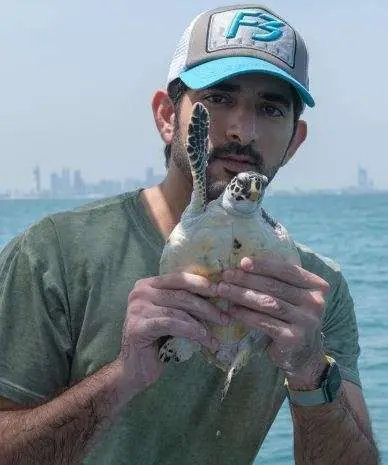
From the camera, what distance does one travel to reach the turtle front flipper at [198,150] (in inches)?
91.2

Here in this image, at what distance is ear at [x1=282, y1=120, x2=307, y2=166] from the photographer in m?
2.89

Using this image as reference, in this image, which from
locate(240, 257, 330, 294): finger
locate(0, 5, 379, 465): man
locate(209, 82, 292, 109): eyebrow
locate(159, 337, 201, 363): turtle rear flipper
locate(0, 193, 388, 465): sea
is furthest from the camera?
locate(0, 193, 388, 465): sea

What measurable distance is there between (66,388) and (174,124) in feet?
2.68

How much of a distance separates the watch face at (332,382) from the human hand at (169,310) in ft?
1.29

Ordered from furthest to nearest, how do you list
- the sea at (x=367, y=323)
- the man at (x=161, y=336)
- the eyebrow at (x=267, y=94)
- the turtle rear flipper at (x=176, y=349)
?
1. the sea at (x=367, y=323)
2. the eyebrow at (x=267, y=94)
3. the man at (x=161, y=336)
4. the turtle rear flipper at (x=176, y=349)

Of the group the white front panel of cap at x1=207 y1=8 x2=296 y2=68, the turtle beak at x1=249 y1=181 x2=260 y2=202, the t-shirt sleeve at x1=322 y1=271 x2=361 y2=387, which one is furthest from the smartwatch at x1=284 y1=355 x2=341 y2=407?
the white front panel of cap at x1=207 y1=8 x2=296 y2=68

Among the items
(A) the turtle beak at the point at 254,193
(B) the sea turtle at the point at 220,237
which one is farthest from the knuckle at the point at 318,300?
(A) the turtle beak at the point at 254,193

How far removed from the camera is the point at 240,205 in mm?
2355

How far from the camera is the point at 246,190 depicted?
90.7 inches

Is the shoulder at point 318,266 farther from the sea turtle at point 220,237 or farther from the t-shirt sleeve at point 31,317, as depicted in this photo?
the t-shirt sleeve at point 31,317

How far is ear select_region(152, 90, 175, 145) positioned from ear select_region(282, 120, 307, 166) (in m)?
0.36

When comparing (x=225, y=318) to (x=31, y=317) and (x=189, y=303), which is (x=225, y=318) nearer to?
(x=189, y=303)

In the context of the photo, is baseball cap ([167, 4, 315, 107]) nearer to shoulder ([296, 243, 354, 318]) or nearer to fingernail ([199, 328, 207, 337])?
shoulder ([296, 243, 354, 318])

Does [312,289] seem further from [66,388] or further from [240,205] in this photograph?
[66,388]
